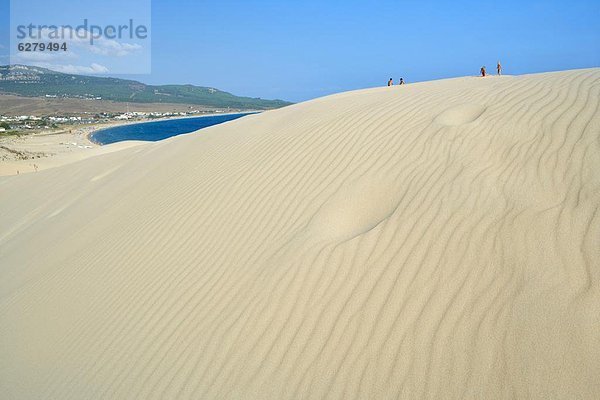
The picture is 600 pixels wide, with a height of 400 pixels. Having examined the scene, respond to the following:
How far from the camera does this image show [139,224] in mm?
6047

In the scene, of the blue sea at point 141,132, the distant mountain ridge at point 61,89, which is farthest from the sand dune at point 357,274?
the distant mountain ridge at point 61,89

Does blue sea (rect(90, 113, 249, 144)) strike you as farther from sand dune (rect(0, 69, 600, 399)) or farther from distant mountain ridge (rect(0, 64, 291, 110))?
distant mountain ridge (rect(0, 64, 291, 110))

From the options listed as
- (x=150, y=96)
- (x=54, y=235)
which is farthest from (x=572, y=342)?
(x=150, y=96)

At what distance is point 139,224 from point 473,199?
14.9 ft

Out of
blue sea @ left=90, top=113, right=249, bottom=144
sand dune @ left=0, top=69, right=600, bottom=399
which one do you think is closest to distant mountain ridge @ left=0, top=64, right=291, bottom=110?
blue sea @ left=90, top=113, right=249, bottom=144

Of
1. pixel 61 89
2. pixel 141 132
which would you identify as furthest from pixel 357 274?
pixel 61 89

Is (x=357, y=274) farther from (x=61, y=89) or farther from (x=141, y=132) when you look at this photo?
(x=61, y=89)

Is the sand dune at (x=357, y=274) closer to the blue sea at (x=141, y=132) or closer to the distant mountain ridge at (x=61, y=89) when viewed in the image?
the blue sea at (x=141, y=132)

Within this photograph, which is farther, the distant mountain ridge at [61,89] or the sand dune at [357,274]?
the distant mountain ridge at [61,89]

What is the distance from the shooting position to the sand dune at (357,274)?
8.56 ft

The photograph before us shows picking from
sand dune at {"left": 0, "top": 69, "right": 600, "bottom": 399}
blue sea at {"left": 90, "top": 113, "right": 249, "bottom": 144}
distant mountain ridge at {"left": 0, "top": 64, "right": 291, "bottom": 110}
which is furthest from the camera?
distant mountain ridge at {"left": 0, "top": 64, "right": 291, "bottom": 110}

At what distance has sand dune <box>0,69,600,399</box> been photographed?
103 inches

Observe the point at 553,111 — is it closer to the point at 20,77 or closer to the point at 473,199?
the point at 473,199

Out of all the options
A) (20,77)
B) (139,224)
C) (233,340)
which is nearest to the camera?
(233,340)
